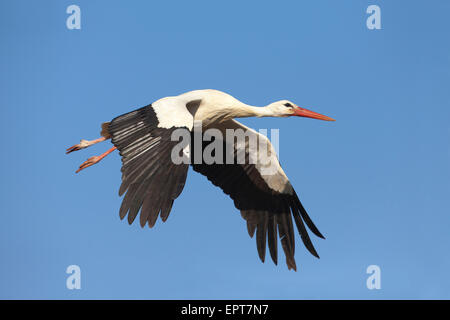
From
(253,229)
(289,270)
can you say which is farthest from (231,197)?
(289,270)

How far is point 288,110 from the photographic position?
27.7 feet

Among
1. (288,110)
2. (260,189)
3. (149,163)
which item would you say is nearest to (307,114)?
(288,110)

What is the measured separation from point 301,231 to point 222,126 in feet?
5.51

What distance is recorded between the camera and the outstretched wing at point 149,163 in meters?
5.98

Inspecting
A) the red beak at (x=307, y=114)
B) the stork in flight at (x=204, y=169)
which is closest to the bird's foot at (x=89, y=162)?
the stork in flight at (x=204, y=169)

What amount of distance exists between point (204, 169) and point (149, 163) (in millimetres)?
Answer: 2480

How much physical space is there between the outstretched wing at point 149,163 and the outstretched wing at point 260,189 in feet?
5.29

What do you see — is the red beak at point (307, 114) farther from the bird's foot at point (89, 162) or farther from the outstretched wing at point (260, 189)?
the bird's foot at point (89, 162)

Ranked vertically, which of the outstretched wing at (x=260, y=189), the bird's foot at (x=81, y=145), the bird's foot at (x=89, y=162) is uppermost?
the bird's foot at (x=81, y=145)

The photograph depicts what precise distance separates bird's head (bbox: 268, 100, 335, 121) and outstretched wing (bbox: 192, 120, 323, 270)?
15.3 inches

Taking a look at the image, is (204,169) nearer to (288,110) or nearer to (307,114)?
(288,110)

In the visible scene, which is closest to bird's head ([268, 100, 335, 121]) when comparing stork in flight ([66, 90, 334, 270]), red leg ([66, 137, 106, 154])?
stork in flight ([66, 90, 334, 270])

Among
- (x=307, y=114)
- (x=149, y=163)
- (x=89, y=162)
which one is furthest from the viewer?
(x=307, y=114)

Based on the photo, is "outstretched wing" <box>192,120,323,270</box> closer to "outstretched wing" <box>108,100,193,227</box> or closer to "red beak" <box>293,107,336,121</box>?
"red beak" <box>293,107,336,121</box>
